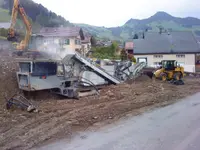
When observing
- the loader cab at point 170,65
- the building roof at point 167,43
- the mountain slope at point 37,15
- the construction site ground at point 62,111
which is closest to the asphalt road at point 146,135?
the construction site ground at point 62,111

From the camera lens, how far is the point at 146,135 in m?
7.87

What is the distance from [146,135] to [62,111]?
406 centimetres

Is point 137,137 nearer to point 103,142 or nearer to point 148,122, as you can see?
point 103,142

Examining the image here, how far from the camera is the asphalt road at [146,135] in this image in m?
6.94

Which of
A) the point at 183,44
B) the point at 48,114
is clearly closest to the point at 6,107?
the point at 48,114

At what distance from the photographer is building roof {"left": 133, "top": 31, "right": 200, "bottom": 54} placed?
1451 inches

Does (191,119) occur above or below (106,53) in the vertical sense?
below

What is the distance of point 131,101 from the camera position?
13.1m

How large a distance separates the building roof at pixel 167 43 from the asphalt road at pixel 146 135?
89.8ft

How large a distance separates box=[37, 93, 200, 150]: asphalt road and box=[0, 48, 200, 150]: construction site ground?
0.61 metres

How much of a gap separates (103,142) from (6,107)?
17.4ft

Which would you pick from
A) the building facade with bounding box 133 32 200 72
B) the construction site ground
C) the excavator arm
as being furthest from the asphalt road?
the building facade with bounding box 133 32 200 72

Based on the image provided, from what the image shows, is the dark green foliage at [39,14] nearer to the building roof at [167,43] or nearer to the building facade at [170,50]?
the building roof at [167,43]

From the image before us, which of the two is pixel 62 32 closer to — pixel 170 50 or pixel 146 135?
pixel 170 50
